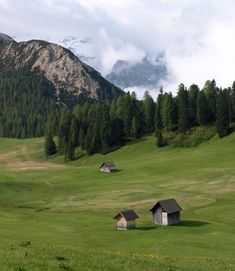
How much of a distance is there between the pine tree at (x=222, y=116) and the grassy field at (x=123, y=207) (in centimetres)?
566

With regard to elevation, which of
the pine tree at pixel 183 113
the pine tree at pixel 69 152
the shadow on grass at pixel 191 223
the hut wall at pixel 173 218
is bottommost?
the shadow on grass at pixel 191 223

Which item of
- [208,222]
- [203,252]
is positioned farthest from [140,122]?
[203,252]

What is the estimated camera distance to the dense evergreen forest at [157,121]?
178625mm

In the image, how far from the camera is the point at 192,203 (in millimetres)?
93188

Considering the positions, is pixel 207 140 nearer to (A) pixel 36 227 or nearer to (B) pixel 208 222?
(B) pixel 208 222

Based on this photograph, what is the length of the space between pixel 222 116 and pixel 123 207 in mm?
87897

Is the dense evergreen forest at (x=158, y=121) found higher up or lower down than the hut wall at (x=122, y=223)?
higher up

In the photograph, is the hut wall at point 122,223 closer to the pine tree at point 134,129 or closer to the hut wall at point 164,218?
the hut wall at point 164,218

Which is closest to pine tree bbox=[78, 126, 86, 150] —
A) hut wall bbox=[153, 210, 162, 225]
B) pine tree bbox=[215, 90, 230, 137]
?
pine tree bbox=[215, 90, 230, 137]

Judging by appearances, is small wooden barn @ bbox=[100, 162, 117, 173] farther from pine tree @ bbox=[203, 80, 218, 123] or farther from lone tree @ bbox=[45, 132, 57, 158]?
lone tree @ bbox=[45, 132, 57, 158]

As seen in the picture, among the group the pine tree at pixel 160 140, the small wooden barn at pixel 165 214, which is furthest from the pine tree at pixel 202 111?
the small wooden barn at pixel 165 214

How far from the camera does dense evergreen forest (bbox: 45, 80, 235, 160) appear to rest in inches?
7032

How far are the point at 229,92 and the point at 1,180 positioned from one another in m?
115

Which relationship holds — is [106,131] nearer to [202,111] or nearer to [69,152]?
[69,152]
